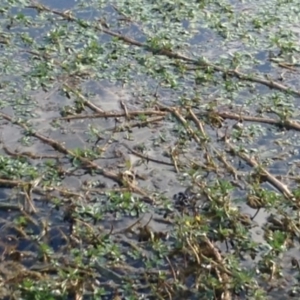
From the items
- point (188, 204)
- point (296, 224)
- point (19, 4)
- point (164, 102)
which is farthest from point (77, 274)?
point (19, 4)

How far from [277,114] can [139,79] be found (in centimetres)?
99

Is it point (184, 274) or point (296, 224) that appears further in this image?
point (296, 224)

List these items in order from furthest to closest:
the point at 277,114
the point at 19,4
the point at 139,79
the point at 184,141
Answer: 1. the point at 19,4
2. the point at 139,79
3. the point at 277,114
4. the point at 184,141

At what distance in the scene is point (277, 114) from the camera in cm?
492

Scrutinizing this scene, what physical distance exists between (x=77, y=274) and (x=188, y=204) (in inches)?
32.0

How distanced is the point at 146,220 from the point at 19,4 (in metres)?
3.03

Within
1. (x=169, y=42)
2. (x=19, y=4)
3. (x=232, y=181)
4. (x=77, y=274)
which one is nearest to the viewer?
(x=77, y=274)

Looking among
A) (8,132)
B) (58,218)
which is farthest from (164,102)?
(58,218)

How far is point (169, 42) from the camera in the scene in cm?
572

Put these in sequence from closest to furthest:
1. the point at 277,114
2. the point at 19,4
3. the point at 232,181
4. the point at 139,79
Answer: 1. the point at 232,181
2. the point at 277,114
3. the point at 139,79
4. the point at 19,4

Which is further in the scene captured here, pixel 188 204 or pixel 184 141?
pixel 184 141

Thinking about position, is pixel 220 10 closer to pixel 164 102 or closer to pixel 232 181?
pixel 164 102

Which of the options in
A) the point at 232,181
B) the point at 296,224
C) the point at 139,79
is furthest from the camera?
the point at 139,79

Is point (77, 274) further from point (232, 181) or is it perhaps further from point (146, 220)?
point (232, 181)
